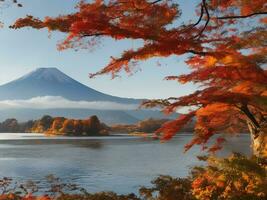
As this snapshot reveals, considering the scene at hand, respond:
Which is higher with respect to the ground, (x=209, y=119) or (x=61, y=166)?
(x=209, y=119)

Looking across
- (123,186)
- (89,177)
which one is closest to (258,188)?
(123,186)

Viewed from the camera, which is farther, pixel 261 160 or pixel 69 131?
pixel 69 131

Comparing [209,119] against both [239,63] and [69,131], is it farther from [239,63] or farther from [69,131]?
[69,131]

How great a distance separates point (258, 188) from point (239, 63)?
3.52 metres

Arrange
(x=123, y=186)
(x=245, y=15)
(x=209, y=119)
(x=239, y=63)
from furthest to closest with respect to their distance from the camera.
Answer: (x=123, y=186)
(x=209, y=119)
(x=245, y=15)
(x=239, y=63)

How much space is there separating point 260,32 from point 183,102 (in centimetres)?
345

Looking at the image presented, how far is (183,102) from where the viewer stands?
12.6m

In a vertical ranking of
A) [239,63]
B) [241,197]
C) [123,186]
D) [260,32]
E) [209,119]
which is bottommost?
[123,186]

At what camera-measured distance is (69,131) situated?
407 ft

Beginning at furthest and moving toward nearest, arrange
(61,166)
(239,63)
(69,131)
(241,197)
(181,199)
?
1. (69,131)
2. (61,166)
3. (181,199)
4. (239,63)
5. (241,197)


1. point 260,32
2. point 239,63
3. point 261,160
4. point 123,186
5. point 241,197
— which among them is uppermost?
point 260,32

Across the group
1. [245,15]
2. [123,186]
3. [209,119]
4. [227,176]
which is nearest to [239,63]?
[245,15]

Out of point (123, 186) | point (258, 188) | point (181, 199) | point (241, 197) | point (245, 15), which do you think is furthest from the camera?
point (123, 186)

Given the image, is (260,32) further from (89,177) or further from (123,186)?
(89,177)
